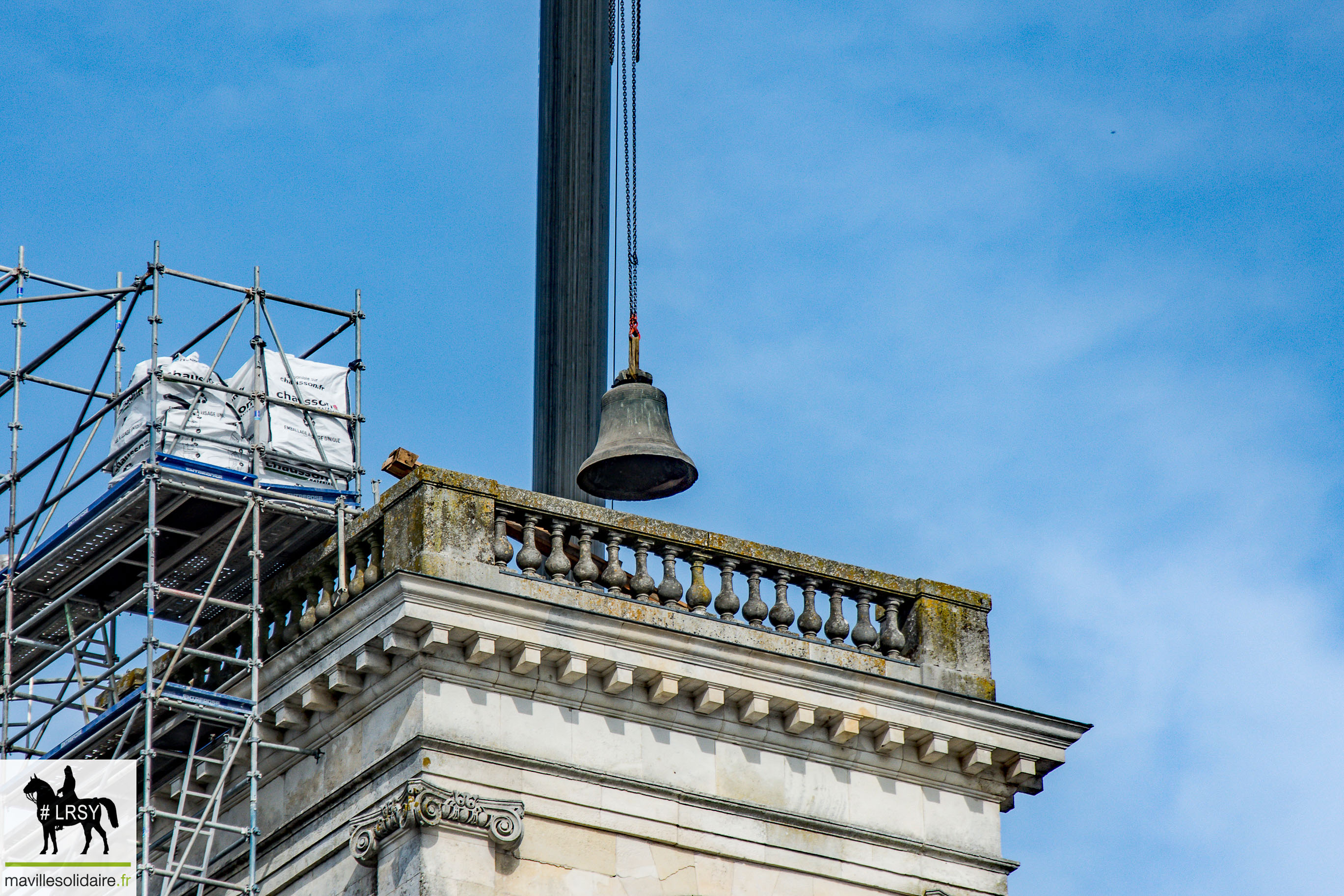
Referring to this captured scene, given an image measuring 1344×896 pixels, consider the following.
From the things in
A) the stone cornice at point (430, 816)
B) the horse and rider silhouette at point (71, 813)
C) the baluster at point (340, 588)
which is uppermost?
the baluster at point (340, 588)

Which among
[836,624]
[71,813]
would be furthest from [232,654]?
[836,624]

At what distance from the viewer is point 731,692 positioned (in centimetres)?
2314

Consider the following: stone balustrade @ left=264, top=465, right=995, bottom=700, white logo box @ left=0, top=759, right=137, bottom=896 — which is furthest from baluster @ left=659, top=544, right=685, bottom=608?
white logo box @ left=0, top=759, right=137, bottom=896

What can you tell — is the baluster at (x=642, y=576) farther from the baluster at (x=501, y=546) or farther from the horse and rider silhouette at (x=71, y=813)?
the horse and rider silhouette at (x=71, y=813)

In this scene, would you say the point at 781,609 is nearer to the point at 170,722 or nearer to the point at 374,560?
the point at 374,560

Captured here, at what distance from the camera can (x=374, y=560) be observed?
23.0 meters

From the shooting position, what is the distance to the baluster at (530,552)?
22781mm

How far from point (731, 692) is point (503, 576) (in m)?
2.48

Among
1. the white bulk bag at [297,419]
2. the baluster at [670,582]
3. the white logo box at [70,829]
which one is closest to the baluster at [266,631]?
the white bulk bag at [297,419]

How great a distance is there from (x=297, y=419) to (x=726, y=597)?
16.1 feet

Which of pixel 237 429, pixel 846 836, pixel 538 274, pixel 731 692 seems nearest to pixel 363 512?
pixel 237 429

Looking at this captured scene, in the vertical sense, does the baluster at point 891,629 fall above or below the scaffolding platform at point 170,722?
above

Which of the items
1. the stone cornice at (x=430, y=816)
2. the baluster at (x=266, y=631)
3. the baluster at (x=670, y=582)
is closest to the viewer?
the stone cornice at (x=430, y=816)

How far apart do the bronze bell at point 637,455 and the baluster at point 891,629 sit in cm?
234
